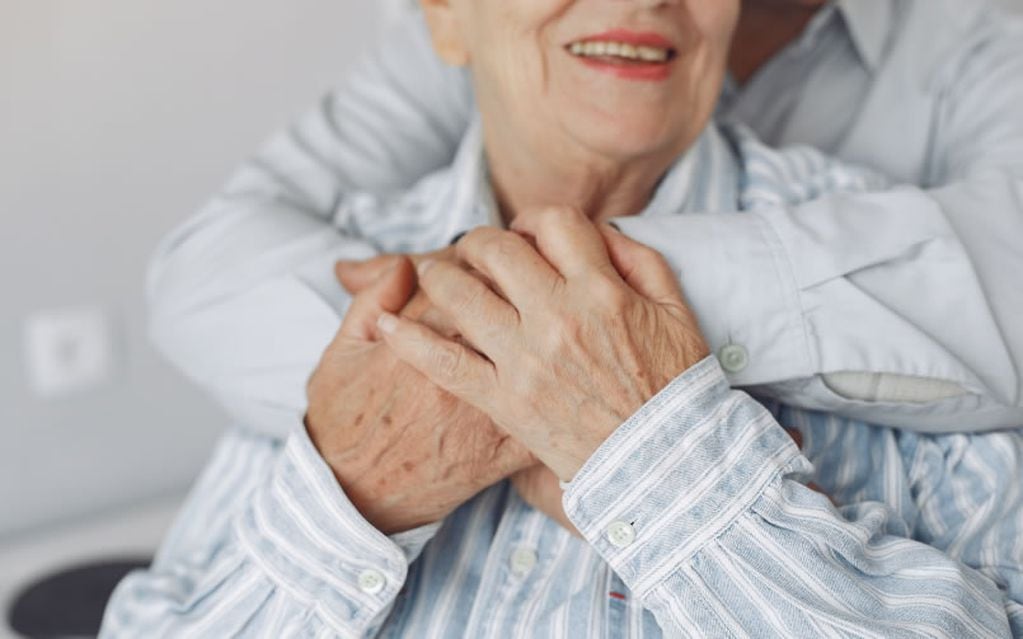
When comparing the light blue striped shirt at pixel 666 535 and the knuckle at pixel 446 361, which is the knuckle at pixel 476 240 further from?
the light blue striped shirt at pixel 666 535

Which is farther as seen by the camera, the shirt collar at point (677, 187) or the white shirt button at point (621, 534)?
the shirt collar at point (677, 187)

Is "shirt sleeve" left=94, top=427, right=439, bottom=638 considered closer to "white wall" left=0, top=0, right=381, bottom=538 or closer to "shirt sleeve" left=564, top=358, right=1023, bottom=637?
"shirt sleeve" left=564, top=358, right=1023, bottom=637

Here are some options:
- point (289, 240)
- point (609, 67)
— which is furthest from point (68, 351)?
point (609, 67)

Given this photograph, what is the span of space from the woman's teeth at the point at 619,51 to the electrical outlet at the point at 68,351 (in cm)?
115

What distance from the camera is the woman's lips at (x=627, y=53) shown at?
1111 mm

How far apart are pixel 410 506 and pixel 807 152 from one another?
0.60 metres

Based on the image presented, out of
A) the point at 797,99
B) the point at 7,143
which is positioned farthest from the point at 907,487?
the point at 7,143

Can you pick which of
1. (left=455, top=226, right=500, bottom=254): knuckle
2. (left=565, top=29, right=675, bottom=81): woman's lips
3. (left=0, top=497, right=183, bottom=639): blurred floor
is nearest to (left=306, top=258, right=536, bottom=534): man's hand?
(left=455, top=226, right=500, bottom=254): knuckle

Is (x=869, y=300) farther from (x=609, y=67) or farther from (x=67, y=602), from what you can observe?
(x=67, y=602)

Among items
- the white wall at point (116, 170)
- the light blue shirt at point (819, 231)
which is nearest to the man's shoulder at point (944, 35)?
the light blue shirt at point (819, 231)

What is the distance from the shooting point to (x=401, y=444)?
1000mm

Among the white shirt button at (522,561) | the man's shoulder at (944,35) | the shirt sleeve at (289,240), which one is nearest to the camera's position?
the white shirt button at (522,561)

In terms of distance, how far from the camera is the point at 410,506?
1014 millimetres

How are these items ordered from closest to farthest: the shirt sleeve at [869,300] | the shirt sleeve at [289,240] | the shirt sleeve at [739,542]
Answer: the shirt sleeve at [739,542] → the shirt sleeve at [869,300] → the shirt sleeve at [289,240]
